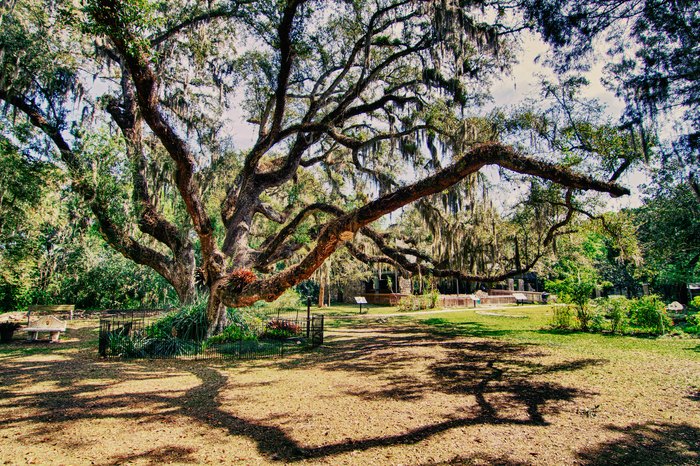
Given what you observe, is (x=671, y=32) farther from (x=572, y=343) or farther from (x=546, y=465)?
(x=572, y=343)

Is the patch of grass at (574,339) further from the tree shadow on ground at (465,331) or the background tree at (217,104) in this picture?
the background tree at (217,104)

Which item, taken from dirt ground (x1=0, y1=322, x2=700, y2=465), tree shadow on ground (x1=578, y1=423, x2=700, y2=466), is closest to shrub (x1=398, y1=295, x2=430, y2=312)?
dirt ground (x1=0, y1=322, x2=700, y2=465)

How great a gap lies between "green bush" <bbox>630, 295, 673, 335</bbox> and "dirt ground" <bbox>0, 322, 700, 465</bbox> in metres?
4.50

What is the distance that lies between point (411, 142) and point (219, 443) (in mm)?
10782

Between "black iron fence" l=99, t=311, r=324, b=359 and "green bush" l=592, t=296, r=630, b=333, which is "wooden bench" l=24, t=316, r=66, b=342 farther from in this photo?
"green bush" l=592, t=296, r=630, b=333

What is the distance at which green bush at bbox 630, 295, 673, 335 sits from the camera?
12648 mm

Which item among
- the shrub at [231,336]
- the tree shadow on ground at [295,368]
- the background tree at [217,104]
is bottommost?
the tree shadow on ground at [295,368]

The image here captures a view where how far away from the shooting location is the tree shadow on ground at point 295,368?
452cm

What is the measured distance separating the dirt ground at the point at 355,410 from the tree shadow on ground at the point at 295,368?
0.03 metres

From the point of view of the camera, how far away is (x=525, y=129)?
12.3 metres

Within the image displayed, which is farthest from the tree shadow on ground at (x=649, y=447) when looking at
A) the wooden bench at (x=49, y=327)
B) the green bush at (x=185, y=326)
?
the wooden bench at (x=49, y=327)

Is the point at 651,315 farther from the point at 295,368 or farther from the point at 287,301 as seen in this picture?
the point at 287,301

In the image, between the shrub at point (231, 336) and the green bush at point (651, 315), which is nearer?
the shrub at point (231, 336)

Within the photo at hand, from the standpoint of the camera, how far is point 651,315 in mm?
12852
